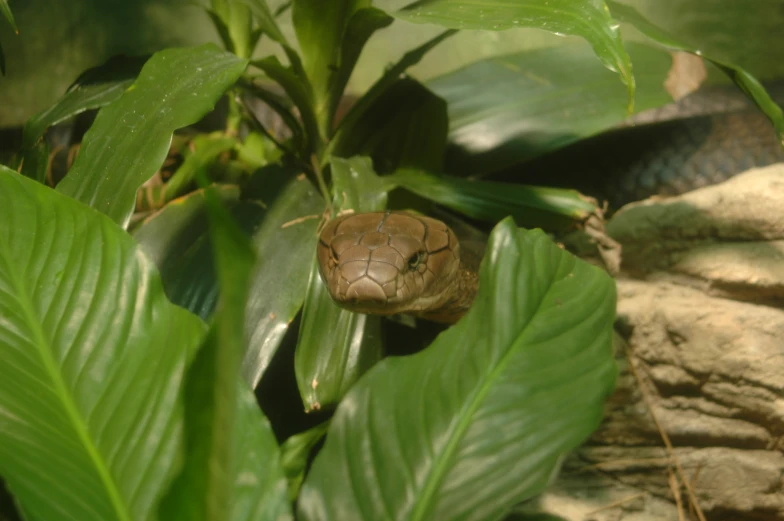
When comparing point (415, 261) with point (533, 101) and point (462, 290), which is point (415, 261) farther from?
point (533, 101)

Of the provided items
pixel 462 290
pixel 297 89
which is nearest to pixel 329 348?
pixel 462 290

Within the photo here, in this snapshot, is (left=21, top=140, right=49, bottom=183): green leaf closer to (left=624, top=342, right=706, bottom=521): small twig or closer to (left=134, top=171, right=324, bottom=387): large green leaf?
(left=134, top=171, right=324, bottom=387): large green leaf

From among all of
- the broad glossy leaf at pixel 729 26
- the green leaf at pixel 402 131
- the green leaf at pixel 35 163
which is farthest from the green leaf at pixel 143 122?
the broad glossy leaf at pixel 729 26

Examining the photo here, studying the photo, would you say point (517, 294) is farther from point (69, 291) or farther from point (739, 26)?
point (739, 26)

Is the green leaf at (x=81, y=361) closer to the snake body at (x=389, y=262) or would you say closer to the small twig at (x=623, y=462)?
the snake body at (x=389, y=262)

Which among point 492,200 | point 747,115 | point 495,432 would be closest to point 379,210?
point 492,200

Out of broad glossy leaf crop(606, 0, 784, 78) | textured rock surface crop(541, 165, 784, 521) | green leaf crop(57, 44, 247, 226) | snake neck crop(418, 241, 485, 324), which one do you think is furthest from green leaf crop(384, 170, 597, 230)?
broad glossy leaf crop(606, 0, 784, 78)
